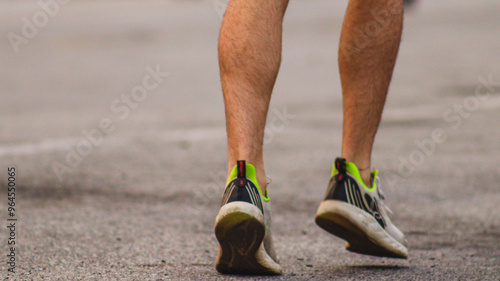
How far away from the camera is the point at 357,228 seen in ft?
7.20

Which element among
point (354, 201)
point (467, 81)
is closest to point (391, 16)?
point (354, 201)

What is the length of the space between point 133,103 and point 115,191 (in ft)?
10.9

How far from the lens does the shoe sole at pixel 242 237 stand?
6.34 ft

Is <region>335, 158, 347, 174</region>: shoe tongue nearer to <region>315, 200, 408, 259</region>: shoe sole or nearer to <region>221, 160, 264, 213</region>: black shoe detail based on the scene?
<region>315, 200, 408, 259</region>: shoe sole

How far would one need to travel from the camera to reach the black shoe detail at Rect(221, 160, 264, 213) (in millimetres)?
1987

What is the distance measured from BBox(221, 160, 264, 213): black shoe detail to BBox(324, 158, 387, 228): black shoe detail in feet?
1.00

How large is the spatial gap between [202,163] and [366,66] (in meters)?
2.19

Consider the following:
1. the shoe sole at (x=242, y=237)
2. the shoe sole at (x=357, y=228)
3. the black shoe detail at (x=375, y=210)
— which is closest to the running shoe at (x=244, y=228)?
the shoe sole at (x=242, y=237)

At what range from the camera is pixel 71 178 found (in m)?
3.98

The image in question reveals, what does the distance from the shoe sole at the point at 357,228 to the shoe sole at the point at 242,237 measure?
0.86 feet

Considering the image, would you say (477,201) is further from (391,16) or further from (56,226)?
(56,226)

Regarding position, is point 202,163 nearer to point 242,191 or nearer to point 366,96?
point 366,96

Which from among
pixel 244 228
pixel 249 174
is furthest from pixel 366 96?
pixel 244 228

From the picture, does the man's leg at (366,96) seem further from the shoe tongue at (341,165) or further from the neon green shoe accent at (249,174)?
the neon green shoe accent at (249,174)
